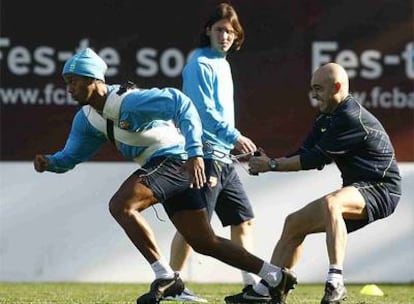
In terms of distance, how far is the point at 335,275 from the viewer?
8.22 metres

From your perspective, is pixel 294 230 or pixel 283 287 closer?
pixel 283 287

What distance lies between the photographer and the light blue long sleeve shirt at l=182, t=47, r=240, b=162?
9.33 meters

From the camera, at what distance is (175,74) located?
12.9 metres

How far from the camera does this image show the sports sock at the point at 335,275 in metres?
8.20

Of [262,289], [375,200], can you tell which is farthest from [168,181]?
[375,200]

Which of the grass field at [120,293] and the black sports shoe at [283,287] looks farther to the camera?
the grass field at [120,293]

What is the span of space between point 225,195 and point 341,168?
4.06 ft

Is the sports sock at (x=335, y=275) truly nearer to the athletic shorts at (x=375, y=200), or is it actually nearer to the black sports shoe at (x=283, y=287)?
the black sports shoe at (x=283, y=287)

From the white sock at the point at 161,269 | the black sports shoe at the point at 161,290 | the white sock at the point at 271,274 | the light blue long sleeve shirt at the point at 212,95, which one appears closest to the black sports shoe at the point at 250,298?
the white sock at the point at 271,274

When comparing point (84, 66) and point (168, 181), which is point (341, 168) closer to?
point (168, 181)

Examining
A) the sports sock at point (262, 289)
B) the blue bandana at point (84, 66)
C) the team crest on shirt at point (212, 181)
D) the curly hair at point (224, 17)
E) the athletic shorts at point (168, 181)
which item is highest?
the curly hair at point (224, 17)

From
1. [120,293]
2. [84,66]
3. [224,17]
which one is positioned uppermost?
[224,17]

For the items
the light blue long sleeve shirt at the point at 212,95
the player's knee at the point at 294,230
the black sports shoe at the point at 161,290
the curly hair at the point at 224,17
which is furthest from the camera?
the curly hair at the point at 224,17

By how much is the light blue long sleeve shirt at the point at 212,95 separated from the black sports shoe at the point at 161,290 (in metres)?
1.43
